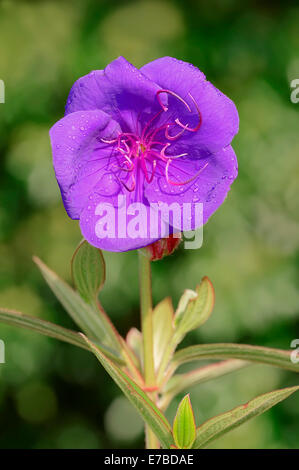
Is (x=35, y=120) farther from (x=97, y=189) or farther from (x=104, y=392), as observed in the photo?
(x=97, y=189)

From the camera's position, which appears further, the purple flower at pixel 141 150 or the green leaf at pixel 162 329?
the green leaf at pixel 162 329

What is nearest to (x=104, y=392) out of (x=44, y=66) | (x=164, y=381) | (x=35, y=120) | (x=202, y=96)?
(x=35, y=120)

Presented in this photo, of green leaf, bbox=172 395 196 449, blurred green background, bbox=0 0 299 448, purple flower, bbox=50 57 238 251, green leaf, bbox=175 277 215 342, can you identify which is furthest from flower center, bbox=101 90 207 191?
blurred green background, bbox=0 0 299 448

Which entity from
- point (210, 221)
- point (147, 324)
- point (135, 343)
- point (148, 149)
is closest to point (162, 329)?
point (135, 343)

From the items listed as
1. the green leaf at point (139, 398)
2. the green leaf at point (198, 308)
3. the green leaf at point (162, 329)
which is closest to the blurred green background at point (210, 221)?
the green leaf at point (162, 329)

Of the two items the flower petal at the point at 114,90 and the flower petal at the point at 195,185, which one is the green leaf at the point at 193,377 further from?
the flower petal at the point at 114,90

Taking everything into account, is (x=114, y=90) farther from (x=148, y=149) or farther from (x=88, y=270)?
(x=88, y=270)
